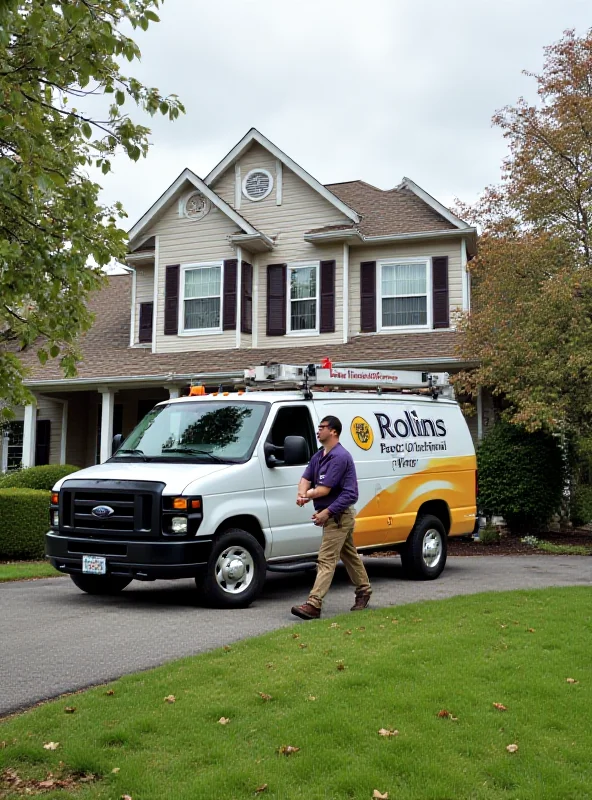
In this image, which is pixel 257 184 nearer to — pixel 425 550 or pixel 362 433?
pixel 362 433

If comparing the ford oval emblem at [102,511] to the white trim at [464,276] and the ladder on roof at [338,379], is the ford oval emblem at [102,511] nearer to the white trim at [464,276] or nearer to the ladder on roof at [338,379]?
the ladder on roof at [338,379]

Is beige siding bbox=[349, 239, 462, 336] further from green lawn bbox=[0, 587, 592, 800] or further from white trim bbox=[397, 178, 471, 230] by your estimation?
green lawn bbox=[0, 587, 592, 800]

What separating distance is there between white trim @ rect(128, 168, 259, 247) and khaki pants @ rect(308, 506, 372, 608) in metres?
12.7

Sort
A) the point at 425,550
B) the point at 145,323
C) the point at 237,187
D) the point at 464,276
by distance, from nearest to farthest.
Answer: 1. the point at 425,550
2. the point at 464,276
3. the point at 237,187
4. the point at 145,323

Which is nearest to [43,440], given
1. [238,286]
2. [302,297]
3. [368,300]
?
[238,286]

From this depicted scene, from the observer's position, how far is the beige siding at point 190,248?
2062 cm

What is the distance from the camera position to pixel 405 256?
19828 mm

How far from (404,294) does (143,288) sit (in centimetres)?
692

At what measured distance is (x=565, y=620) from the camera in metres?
7.78

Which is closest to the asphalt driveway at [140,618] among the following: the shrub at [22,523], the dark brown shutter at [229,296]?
the shrub at [22,523]

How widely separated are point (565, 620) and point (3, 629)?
16.6ft

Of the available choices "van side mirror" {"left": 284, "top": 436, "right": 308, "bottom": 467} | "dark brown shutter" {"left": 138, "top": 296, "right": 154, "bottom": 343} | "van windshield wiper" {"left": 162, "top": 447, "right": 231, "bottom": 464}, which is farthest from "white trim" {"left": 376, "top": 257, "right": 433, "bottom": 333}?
"van windshield wiper" {"left": 162, "top": 447, "right": 231, "bottom": 464}

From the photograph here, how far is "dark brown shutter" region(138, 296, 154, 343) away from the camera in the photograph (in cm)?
2202

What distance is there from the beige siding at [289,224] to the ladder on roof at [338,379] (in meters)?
7.94
